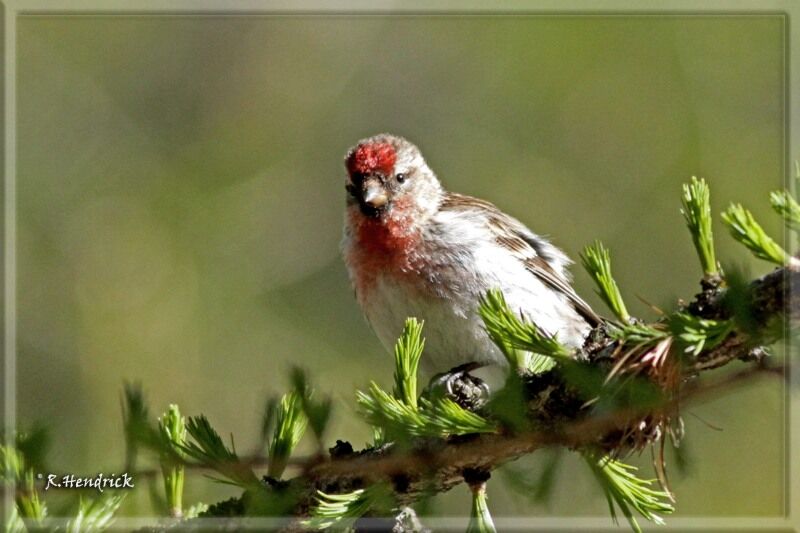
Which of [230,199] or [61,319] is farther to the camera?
[230,199]

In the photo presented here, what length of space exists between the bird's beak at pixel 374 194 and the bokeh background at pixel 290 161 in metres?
1.81

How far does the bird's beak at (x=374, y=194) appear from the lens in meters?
3.85

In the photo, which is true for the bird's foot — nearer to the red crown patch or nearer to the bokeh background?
the red crown patch

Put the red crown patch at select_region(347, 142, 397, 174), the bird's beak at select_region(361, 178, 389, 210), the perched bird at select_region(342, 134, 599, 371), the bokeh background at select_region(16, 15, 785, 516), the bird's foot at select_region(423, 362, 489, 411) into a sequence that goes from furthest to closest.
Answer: the bokeh background at select_region(16, 15, 785, 516) → the red crown patch at select_region(347, 142, 397, 174) → the bird's beak at select_region(361, 178, 389, 210) → the perched bird at select_region(342, 134, 599, 371) → the bird's foot at select_region(423, 362, 489, 411)

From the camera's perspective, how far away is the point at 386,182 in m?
3.99

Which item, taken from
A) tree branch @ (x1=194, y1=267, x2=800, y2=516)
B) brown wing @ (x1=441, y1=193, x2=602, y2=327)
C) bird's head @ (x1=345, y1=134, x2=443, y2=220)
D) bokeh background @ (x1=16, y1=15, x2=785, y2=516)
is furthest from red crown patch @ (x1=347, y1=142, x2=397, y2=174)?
tree branch @ (x1=194, y1=267, x2=800, y2=516)

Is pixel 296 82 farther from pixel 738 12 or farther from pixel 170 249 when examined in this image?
pixel 738 12

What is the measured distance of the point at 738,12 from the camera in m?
3.20

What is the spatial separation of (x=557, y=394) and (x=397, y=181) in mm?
2139

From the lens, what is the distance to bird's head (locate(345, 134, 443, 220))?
3875 millimetres

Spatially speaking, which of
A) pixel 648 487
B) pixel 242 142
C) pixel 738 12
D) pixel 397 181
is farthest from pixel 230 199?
pixel 648 487

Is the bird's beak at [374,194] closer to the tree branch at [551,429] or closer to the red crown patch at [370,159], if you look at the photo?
the red crown patch at [370,159]

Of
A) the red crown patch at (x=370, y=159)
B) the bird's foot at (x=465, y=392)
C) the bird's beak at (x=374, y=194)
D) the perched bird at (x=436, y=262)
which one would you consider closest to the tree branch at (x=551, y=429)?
the bird's foot at (x=465, y=392)

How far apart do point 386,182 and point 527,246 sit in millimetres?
650
